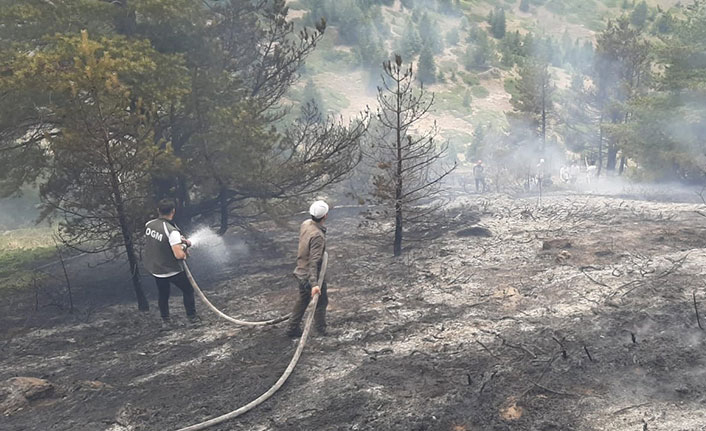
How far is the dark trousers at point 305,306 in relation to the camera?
250 inches

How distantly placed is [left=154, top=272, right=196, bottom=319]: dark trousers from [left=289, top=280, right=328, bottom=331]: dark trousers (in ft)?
6.31

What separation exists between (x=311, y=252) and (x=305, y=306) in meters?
0.84

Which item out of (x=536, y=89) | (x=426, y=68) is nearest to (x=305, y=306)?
Result: (x=536, y=89)

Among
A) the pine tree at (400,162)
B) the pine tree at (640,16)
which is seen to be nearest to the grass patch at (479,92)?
the pine tree at (640,16)

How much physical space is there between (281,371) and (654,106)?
21.9m

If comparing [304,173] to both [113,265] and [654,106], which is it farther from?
[654,106]

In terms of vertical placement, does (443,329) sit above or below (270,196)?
below

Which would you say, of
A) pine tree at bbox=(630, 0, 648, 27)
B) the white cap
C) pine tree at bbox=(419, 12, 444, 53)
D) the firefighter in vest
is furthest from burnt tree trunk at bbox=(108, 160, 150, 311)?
pine tree at bbox=(630, 0, 648, 27)

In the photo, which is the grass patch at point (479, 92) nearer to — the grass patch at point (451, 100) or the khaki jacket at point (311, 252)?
the grass patch at point (451, 100)

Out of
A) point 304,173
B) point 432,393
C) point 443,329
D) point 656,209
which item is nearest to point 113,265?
point 304,173

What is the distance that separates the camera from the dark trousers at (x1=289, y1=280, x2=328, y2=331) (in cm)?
635

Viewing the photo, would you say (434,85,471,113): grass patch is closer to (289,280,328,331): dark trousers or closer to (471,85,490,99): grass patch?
(471,85,490,99): grass patch

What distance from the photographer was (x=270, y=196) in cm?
1225

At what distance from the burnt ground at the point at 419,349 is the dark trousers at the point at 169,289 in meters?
0.44
